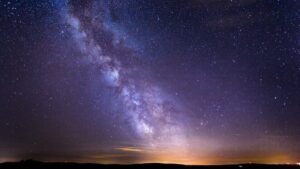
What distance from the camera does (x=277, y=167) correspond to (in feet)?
170

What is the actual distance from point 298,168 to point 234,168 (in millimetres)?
9023

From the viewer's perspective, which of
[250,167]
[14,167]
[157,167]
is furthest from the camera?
[250,167]

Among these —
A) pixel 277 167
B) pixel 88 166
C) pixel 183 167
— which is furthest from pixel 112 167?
pixel 277 167

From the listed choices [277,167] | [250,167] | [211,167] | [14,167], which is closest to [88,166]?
[14,167]

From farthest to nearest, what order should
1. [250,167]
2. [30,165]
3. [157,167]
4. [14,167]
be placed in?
1. [250,167]
2. [157,167]
3. [30,165]
4. [14,167]

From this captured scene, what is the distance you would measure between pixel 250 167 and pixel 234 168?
4.84 meters

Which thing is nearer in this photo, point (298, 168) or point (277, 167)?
point (298, 168)

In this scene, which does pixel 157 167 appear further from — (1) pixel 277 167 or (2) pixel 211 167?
(1) pixel 277 167

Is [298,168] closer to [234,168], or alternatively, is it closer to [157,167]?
[234,168]

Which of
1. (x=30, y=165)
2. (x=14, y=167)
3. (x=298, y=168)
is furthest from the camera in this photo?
(x=298, y=168)

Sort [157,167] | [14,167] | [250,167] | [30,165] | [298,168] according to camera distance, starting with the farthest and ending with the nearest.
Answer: [250,167] → [157,167] → [298,168] → [30,165] → [14,167]

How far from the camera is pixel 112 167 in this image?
49438 mm

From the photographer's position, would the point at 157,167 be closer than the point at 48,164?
No

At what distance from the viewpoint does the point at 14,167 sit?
129 feet
